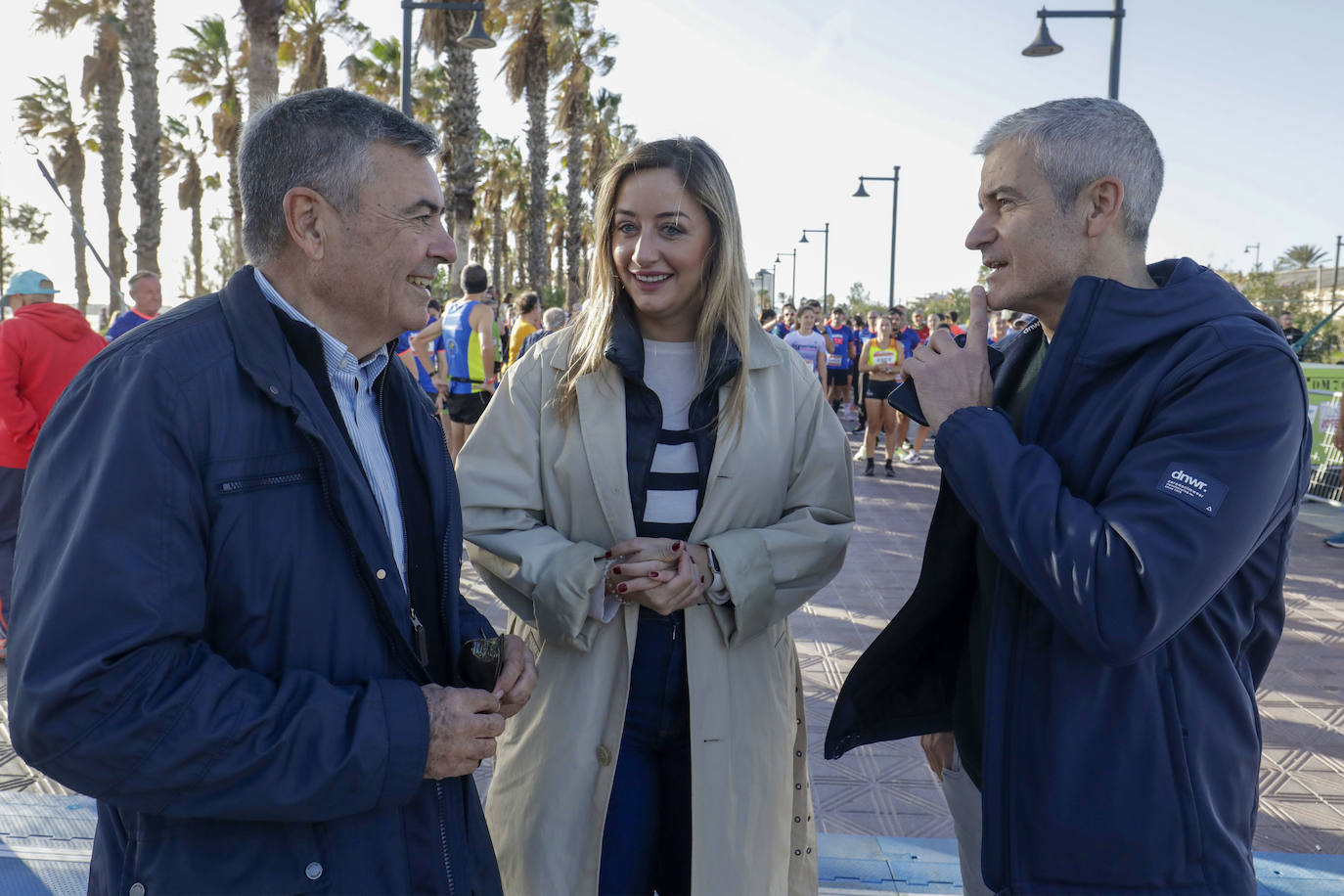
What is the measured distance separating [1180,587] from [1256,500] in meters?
0.19

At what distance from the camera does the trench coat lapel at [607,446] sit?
7.31 feet

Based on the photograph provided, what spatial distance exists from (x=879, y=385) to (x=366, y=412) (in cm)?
1035

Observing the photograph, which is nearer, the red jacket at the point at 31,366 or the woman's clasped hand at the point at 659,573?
the woman's clasped hand at the point at 659,573

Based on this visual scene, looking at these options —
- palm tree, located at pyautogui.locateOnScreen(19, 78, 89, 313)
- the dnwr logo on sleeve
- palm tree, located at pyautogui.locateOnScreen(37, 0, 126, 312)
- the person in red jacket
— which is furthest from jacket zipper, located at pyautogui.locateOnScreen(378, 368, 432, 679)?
palm tree, located at pyautogui.locateOnScreen(19, 78, 89, 313)

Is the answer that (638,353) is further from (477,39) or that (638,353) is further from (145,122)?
(145,122)

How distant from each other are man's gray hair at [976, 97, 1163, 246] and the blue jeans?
122cm

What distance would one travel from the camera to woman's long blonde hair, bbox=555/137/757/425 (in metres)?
2.34

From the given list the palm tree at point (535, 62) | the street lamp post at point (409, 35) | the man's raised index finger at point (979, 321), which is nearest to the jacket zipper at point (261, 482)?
the man's raised index finger at point (979, 321)

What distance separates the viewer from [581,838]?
2.17m

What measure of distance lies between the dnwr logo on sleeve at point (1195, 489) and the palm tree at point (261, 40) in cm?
975

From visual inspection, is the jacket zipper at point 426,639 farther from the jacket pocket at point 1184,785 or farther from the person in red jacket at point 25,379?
the person in red jacket at point 25,379

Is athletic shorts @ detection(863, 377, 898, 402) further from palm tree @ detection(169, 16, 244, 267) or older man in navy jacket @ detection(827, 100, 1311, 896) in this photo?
palm tree @ detection(169, 16, 244, 267)

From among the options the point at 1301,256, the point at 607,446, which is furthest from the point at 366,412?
the point at 1301,256

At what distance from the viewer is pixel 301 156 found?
5.24 feet
